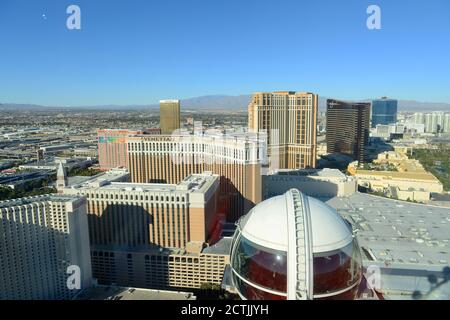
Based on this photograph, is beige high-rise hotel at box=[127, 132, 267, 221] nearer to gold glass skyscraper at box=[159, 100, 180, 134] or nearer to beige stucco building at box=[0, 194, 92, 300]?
beige stucco building at box=[0, 194, 92, 300]

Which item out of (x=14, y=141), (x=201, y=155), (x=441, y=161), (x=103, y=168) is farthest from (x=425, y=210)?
(x=14, y=141)

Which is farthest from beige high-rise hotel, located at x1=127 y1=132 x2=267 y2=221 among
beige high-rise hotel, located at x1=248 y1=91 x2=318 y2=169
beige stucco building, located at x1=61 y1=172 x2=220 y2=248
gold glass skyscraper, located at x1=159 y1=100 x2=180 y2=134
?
gold glass skyscraper, located at x1=159 y1=100 x2=180 y2=134

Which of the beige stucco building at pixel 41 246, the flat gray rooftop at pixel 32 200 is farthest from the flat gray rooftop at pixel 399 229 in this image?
the flat gray rooftop at pixel 32 200

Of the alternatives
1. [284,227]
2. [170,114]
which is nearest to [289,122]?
[170,114]

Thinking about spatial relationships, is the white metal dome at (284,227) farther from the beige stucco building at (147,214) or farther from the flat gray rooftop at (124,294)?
the beige stucco building at (147,214)

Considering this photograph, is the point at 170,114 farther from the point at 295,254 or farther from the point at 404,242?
the point at 295,254

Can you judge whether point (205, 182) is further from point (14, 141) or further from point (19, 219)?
point (14, 141)
